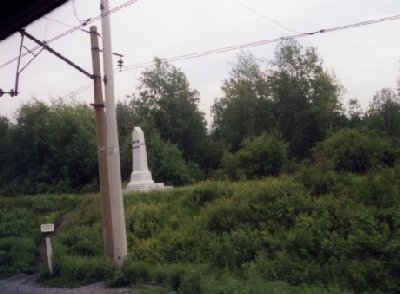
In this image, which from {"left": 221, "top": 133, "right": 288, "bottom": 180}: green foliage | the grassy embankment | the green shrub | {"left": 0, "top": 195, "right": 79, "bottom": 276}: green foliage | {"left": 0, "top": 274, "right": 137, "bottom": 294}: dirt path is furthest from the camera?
{"left": 221, "top": 133, "right": 288, "bottom": 180}: green foliage

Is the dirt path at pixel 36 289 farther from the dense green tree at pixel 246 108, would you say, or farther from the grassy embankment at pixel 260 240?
the dense green tree at pixel 246 108

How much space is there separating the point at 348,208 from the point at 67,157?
38.0 metres

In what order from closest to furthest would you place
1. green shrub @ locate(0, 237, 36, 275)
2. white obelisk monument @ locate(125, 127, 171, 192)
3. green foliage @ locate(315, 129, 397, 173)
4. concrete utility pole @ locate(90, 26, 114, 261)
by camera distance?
concrete utility pole @ locate(90, 26, 114, 261) < green shrub @ locate(0, 237, 36, 275) < green foliage @ locate(315, 129, 397, 173) < white obelisk monument @ locate(125, 127, 171, 192)

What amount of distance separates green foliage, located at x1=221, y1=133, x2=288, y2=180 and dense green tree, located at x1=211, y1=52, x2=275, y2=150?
47.1ft

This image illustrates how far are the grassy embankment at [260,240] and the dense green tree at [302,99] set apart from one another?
28704 millimetres

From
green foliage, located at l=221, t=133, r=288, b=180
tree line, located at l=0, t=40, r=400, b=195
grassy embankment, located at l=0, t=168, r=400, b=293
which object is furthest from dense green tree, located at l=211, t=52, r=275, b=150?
grassy embankment, located at l=0, t=168, r=400, b=293

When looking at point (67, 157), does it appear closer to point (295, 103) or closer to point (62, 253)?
point (295, 103)

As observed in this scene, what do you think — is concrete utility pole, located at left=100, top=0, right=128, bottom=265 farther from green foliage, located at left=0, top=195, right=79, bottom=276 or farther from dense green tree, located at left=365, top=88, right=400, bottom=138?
dense green tree, located at left=365, top=88, right=400, bottom=138

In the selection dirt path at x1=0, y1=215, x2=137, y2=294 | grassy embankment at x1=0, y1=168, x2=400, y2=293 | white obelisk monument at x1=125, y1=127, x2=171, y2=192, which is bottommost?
dirt path at x1=0, y1=215, x2=137, y2=294

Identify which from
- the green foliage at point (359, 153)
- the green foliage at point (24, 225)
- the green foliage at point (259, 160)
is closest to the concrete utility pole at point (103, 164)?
the green foliage at point (24, 225)

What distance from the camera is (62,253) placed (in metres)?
18.1

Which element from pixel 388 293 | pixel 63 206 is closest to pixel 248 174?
pixel 63 206

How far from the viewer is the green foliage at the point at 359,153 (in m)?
23.5

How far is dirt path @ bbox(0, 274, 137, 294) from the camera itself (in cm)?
1266
